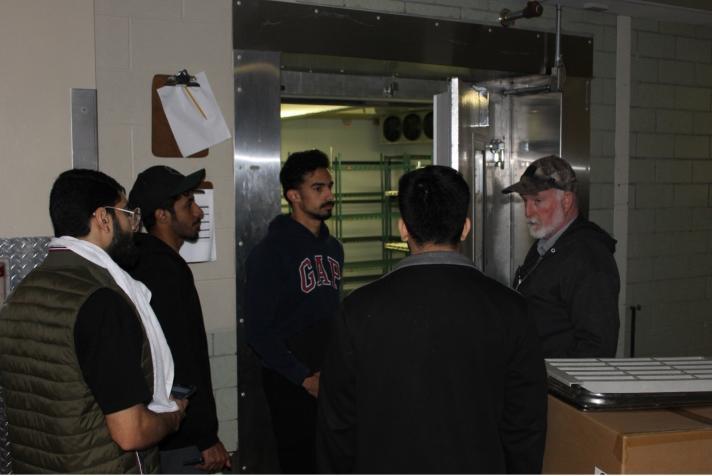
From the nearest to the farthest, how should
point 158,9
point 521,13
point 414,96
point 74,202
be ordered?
point 74,202, point 158,9, point 521,13, point 414,96

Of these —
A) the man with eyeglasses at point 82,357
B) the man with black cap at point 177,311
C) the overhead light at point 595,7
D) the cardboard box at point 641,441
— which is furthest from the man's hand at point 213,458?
the overhead light at point 595,7

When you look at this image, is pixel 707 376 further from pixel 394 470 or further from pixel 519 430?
pixel 394 470

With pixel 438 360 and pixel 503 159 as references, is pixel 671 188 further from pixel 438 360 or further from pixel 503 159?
pixel 438 360

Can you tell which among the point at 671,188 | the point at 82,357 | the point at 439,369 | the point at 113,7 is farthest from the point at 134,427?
the point at 671,188

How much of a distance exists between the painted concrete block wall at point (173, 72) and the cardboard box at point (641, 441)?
1.96 meters

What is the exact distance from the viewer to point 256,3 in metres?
3.19

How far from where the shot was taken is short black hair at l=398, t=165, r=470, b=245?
5.80 ft

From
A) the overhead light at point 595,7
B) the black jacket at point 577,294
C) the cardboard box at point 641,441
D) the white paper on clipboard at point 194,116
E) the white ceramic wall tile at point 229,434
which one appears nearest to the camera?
the cardboard box at point 641,441

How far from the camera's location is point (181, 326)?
2398mm

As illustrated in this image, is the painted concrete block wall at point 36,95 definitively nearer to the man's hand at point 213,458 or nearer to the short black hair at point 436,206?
the man's hand at point 213,458

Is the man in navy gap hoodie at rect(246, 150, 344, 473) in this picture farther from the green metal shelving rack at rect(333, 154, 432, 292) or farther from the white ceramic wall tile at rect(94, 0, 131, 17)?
the green metal shelving rack at rect(333, 154, 432, 292)

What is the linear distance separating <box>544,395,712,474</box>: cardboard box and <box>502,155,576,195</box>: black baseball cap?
1.25m

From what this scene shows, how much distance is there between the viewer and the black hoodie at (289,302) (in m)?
2.93

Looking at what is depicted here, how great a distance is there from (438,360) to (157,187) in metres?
1.41
